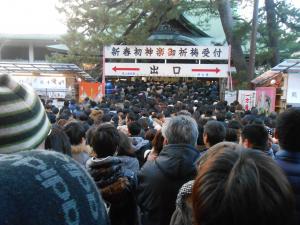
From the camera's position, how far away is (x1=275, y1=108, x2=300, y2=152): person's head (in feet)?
7.16

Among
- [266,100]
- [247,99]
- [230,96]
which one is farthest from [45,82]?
[266,100]

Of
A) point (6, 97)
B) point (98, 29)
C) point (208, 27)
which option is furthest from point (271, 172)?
point (208, 27)

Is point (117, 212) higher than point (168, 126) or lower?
lower

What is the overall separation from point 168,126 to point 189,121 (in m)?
0.17

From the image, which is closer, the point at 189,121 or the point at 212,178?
the point at 212,178

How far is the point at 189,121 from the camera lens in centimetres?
285

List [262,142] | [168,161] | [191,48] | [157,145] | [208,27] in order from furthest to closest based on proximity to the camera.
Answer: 1. [208,27]
2. [191,48]
3. [157,145]
4. [262,142]
5. [168,161]

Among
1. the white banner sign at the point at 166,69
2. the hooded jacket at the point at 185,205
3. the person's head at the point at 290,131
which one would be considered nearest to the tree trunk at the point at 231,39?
the white banner sign at the point at 166,69

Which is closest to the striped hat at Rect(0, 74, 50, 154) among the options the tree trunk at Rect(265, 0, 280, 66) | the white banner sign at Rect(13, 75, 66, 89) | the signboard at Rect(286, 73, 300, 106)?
the signboard at Rect(286, 73, 300, 106)

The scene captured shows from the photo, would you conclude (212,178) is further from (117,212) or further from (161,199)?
(117,212)

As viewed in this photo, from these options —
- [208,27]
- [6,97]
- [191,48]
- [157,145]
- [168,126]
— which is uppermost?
[208,27]

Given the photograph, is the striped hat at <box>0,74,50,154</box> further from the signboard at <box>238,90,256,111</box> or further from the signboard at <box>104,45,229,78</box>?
the signboard at <box>104,45,229,78</box>

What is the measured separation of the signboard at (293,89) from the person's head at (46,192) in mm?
10137

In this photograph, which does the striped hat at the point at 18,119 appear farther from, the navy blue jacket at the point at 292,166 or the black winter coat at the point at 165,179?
the black winter coat at the point at 165,179
